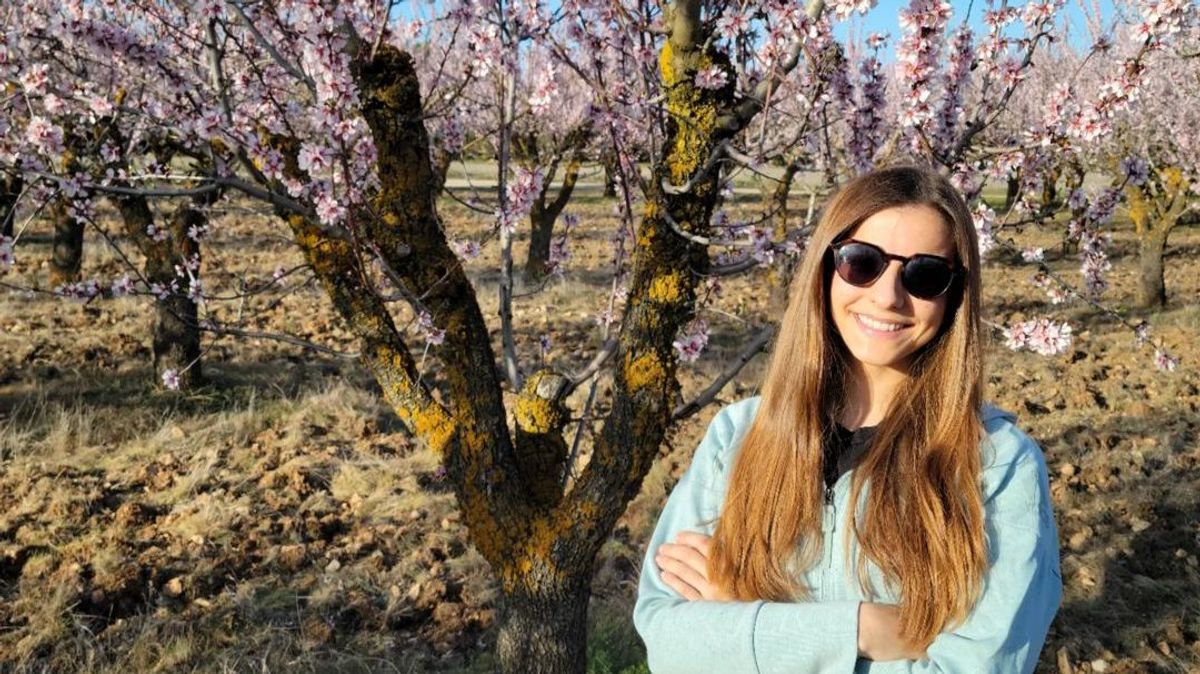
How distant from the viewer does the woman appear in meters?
1.46

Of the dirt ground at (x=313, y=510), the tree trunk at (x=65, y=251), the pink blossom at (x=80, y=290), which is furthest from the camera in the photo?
the tree trunk at (x=65, y=251)

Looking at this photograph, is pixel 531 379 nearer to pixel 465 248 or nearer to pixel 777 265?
pixel 465 248

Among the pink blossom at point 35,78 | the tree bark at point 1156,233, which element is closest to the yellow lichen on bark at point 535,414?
the pink blossom at point 35,78

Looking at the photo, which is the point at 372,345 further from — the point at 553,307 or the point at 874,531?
the point at 553,307

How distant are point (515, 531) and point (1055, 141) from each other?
2342 millimetres

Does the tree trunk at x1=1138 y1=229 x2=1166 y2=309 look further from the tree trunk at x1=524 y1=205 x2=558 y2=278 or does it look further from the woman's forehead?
the woman's forehead

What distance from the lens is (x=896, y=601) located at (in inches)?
61.6

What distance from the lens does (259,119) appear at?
3.34 metres

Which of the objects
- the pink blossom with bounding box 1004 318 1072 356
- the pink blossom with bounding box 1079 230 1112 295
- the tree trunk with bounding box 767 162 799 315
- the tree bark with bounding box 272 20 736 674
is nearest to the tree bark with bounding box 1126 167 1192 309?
the tree trunk with bounding box 767 162 799 315

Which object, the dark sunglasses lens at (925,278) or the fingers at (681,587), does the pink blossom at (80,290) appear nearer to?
the fingers at (681,587)

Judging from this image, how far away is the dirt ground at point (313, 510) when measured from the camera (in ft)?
13.0

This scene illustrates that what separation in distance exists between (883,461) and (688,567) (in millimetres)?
426

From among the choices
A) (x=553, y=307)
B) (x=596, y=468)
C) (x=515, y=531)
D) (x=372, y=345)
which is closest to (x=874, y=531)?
(x=596, y=468)

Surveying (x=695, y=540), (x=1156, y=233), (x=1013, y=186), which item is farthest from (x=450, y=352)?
(x=1013, y=186)
